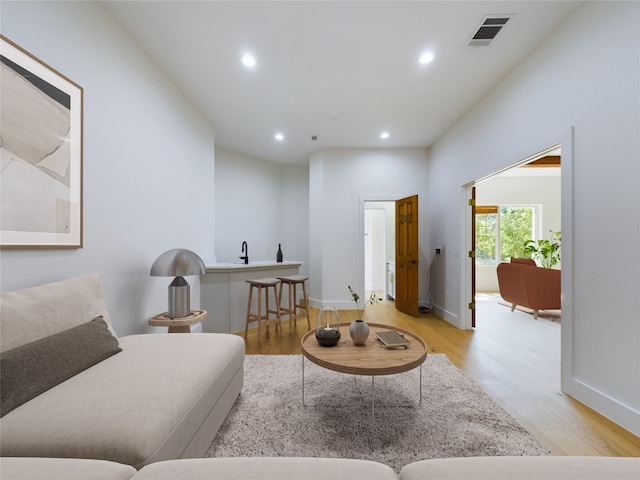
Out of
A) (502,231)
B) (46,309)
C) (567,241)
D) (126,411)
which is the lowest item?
(126,411)

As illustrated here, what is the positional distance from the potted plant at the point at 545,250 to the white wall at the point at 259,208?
5504mm

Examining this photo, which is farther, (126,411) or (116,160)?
(116,160)

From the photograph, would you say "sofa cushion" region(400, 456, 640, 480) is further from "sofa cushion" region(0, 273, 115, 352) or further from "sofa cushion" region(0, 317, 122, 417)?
"sofa cushion" region(0, 273, 115, 352)

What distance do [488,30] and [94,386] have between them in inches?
144

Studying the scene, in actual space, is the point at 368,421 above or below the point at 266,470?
below

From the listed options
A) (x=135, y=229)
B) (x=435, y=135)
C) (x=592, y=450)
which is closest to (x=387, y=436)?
(x=592, y=450)

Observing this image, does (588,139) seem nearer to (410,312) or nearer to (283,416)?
(283,416)

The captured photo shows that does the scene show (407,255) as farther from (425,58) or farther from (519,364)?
(425,58)

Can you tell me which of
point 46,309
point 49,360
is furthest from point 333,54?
point 49,360

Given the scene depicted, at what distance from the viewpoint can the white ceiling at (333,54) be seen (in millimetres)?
2125

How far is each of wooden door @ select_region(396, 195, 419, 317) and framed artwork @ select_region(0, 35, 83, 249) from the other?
4294 millimetres

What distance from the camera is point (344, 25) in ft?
7.43

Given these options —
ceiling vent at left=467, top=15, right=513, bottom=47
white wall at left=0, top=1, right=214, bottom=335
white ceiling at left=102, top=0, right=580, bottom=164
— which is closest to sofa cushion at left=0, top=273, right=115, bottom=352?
white wall at left=0, top=1, right=214, bottom=335

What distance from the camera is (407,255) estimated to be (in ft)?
16.0
